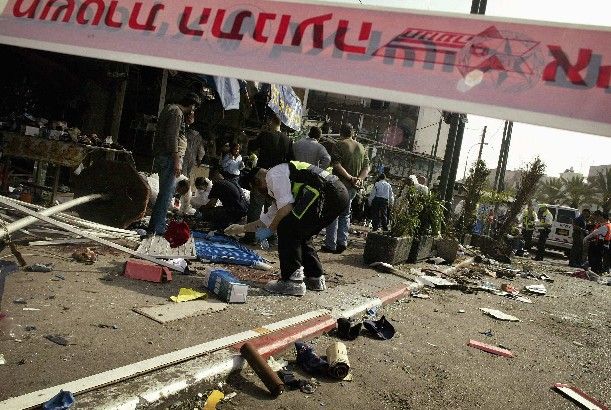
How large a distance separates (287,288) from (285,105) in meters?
9.20

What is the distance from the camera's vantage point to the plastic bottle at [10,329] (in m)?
2.42

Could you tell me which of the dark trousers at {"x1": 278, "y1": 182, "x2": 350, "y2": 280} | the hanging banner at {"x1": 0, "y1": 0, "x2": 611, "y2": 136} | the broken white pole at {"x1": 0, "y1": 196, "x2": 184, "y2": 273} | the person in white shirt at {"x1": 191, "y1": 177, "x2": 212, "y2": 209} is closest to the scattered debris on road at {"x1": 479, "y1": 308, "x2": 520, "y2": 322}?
the dark trousers at {"x1": 278, "y1": 182, "x2": 350, "y2": 280}

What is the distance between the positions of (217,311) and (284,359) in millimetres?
790

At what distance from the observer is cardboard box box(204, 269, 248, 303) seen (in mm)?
3738

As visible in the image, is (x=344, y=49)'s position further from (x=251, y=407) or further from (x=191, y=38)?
(x=251, y=407)

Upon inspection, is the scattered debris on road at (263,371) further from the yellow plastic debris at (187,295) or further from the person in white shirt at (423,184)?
the person in white shirt at (423,184)

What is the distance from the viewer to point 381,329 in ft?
12.8

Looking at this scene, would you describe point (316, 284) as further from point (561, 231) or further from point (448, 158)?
point (561, 231)

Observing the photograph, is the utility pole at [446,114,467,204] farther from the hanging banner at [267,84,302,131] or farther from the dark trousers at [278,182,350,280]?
the dark trousers at [278,182,350,280]

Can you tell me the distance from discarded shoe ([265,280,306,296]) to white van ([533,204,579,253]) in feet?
58.9

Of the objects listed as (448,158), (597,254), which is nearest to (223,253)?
(448,158)

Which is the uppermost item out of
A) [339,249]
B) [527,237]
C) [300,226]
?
[300,226]

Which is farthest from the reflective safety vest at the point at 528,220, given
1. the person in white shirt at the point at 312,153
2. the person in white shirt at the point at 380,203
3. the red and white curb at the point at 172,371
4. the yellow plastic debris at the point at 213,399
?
the yellow plastic debris at the point at 213,399

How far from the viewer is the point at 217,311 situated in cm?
351
